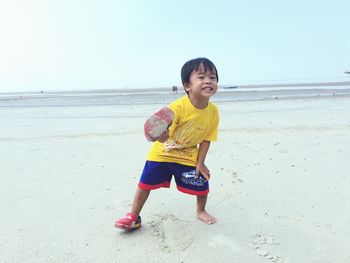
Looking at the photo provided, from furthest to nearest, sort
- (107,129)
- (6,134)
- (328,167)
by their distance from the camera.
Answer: (107,129) → (6,134) → (328,167)

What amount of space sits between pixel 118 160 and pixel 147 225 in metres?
1.79

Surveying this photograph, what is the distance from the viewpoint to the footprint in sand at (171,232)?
210 cm

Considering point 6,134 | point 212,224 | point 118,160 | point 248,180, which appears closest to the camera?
point 212,224

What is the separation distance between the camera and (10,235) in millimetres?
2258

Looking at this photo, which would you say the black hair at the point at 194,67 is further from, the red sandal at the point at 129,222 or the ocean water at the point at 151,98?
the ocean water at the point at 151,98

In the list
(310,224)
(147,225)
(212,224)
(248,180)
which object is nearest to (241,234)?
(212,224)

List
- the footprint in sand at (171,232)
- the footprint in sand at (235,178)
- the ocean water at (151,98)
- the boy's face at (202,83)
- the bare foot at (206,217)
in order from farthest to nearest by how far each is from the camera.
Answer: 1. the ocean water at (151,98)
2. the footprint in sand at (235,178)
3. the bare foot at (206,217)
4. the boy's face at (202,83)
5. the footprint in sand at (171,232)

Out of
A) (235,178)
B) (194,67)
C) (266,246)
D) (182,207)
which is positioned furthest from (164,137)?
(235,178)

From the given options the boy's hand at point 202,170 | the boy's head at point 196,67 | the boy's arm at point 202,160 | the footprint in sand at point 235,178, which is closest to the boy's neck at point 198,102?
the boy's head at point 196,67

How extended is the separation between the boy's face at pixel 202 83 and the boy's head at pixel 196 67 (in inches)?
0.5

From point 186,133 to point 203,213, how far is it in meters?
0.62

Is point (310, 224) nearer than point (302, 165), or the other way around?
point (310, 224)

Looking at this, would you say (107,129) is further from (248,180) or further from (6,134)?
(248,180)

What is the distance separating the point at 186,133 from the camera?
2.35 meters
